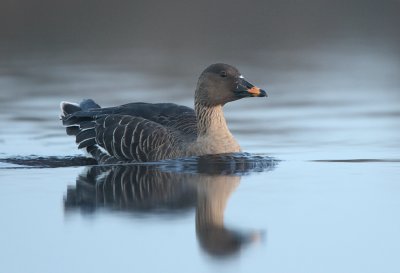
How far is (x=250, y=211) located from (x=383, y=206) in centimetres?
118

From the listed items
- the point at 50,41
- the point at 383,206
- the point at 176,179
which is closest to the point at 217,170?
the point at 176,179

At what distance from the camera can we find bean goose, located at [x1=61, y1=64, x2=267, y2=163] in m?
13.0

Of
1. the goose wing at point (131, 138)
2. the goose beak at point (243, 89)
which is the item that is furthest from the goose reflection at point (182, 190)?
the goose beak at point (243, 89)

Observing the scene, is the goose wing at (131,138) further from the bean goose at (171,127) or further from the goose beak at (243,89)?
the goose beak at (243,89)

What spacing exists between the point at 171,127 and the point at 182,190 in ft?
7.45

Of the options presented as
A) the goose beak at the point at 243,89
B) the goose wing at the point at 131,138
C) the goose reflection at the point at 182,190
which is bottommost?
the goose reflection at the point at 182,190

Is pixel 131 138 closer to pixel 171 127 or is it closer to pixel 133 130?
pixel 133 130

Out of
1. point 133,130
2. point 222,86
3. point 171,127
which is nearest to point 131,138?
point 133,130

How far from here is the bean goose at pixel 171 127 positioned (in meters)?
13.0

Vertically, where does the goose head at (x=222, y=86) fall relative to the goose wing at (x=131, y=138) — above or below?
above

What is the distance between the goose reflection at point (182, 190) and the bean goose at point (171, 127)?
8.6 inches

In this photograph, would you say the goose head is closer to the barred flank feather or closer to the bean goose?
the bean goose

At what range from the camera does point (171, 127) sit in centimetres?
1339

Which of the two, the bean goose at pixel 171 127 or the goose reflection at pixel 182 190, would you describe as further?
the bean goose at pixel 171 127
